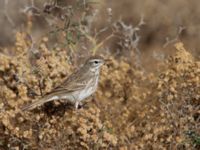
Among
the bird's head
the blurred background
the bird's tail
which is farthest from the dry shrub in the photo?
the blurred background

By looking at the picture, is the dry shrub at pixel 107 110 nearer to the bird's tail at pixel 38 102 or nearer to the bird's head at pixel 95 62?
the bird's tail at pixel 38 102

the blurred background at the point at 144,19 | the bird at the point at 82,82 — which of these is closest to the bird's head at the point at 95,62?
the bird at the point at 82,82

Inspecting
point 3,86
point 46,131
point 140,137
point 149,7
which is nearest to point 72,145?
point 46,131

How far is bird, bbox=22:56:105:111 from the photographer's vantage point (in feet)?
27.6

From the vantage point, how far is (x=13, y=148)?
25.3 feet

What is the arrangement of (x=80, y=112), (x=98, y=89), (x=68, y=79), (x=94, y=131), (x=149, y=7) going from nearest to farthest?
(x=94, y=131)
(x=80, y=112)
(x=68, y=79)
(x=98, y=89)
(x=149, y=7)

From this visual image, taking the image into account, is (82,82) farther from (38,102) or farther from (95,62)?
(38,102)

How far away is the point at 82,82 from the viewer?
341 inches

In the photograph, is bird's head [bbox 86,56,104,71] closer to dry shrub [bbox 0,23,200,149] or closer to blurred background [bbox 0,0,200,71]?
dry shrub [bbox 0,23,200,149]

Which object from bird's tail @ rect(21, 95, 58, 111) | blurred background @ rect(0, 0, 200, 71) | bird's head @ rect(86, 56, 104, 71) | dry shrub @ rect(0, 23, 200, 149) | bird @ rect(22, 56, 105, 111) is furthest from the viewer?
blurred background @ rect(0, 0, 200, 71)

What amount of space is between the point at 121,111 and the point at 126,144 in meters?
0.87

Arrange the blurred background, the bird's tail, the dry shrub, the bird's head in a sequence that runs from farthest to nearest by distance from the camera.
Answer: the blurred background < the bird's head < the bird's tail < the dry shrub

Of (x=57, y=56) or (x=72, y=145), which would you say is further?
(x=57, y=56)

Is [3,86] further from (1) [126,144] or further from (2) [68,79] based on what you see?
(1) [126,144]
